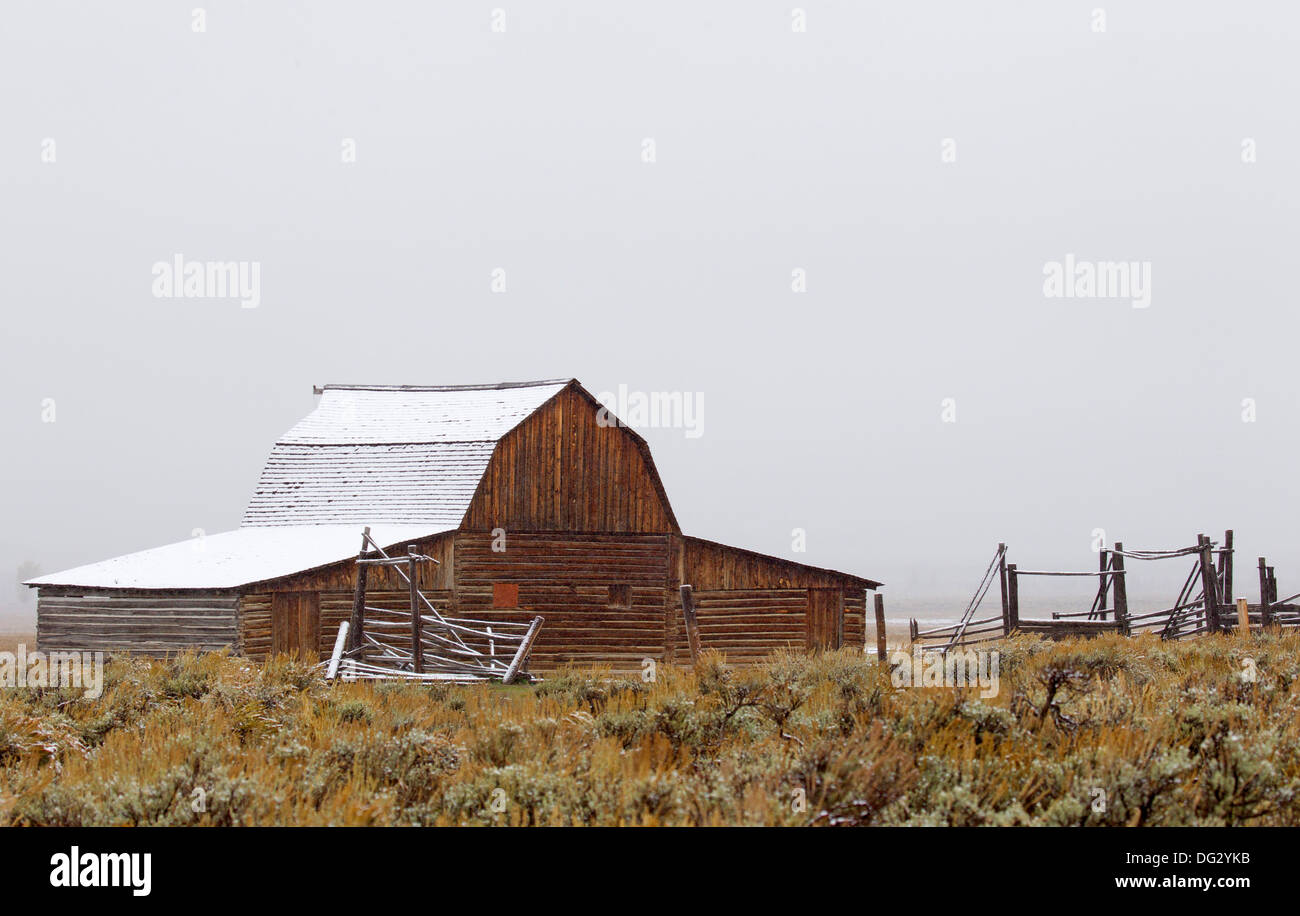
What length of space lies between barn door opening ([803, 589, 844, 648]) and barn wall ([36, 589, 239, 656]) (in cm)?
1358

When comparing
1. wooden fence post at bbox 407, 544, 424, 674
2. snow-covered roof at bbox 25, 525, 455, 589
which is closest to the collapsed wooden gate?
wooden fence post at bbox 407, 544, 424, 674

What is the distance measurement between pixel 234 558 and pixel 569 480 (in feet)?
25.9

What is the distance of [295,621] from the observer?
26.2 metres

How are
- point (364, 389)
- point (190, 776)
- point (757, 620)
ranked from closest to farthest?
point (190, 776)
point (757, 620)
point (364, 389)

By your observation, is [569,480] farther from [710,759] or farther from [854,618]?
[710,759]

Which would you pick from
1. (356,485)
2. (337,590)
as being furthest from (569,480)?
(337,590)

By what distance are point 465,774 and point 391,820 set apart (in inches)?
49.5

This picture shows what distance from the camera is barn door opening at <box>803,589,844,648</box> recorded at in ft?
101

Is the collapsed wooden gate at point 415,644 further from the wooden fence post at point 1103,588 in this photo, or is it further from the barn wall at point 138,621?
the wooden fence post at point 1103,588

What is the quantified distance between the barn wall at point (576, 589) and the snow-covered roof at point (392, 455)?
1535mm

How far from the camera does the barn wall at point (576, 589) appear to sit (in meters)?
28.5
